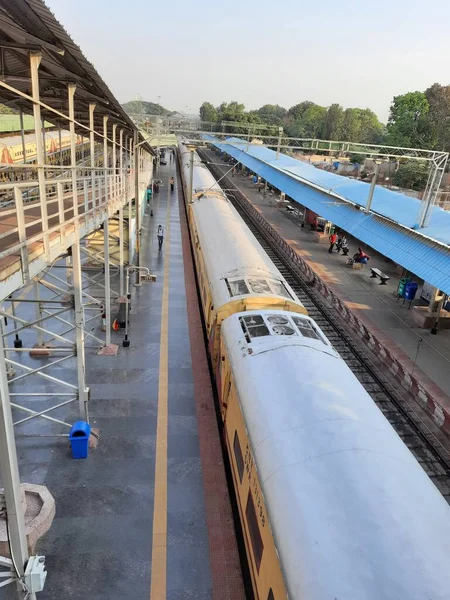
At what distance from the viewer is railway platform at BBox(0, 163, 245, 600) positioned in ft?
21.3

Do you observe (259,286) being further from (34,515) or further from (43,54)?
(34,515)

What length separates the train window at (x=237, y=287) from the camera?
9.41 metres

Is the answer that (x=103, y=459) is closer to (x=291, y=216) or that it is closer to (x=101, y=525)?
(x=101, y=525)

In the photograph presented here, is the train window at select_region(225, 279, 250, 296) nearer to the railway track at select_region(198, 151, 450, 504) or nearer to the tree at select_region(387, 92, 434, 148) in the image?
the railway track at select_region(198, 151, 450, 504)

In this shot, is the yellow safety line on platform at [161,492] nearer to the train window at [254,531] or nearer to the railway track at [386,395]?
the train window at [254,531]

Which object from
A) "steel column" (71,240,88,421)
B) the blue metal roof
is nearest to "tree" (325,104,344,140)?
the blue metal roof

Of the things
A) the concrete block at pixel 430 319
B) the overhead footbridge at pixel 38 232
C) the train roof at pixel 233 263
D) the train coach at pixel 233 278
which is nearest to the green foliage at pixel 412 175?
the concrete block at pixel 430 319

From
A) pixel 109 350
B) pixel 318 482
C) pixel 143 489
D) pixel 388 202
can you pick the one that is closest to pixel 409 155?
pixel 388 202

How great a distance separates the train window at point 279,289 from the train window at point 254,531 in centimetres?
485

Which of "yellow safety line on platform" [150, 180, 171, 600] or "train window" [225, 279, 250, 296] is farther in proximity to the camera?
"train window" [225, 279, 250, 296]

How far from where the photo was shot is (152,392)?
35.9 ft

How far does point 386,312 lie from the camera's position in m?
17.7

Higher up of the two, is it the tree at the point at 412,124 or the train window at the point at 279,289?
the tree at the point at 412,124

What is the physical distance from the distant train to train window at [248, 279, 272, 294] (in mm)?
1364
